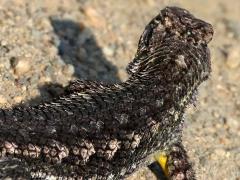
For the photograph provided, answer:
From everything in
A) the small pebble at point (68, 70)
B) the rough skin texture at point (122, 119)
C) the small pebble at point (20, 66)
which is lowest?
the rough skin texture at point (122, 119)

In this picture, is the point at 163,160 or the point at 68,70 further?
the point at 68,70

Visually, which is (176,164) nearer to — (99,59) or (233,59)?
(99,59)

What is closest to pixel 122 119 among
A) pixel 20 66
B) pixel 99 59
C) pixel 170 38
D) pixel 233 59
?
pixel 170 38

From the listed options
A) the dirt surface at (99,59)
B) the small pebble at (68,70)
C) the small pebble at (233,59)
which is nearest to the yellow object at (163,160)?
the dirt surface at (99,59)

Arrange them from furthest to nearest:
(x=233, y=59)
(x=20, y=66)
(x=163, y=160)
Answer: (x=233, y=59) < (x=20, y=66) < (x=163, y=160)

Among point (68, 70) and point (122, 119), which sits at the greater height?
point (68, 70)

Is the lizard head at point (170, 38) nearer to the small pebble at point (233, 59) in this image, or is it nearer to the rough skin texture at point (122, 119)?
the rough skin texture at point (122, 119)

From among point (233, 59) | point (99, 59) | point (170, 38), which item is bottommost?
point (170, 38)
